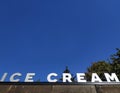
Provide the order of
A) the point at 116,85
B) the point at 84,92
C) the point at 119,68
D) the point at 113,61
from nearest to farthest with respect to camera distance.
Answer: the point at 84,92 < the point at 116,85 < the point at 119,68 < the point at 113,61

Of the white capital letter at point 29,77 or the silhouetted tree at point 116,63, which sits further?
the silhouetted tree at point 116,63

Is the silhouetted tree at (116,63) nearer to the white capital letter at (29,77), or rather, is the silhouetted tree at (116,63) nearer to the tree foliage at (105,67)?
the tree foliage at (105,67)

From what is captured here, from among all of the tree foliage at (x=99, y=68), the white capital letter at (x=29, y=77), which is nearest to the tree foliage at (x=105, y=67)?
the tree foliage at (x=99, y=68)

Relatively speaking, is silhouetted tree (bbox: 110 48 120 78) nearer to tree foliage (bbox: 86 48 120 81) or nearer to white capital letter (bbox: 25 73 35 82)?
tree foliage (bbox: 86 48 120 81)

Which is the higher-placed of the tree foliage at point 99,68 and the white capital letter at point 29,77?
the tree foliage at point 99,68

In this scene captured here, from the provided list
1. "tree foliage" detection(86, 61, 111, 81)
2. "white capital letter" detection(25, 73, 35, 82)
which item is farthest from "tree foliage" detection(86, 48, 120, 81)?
"white capital letter" detection(25, 73, 35, 82)

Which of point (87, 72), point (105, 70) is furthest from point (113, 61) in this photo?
point (87, 72)

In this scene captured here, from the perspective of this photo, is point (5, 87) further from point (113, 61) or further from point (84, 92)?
point (113, 61)

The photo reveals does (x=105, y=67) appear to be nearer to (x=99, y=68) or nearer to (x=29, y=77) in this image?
(x=99, y=68)

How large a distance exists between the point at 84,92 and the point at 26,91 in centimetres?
444

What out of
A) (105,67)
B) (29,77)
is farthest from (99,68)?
(29,77)

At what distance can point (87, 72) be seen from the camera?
148 feet

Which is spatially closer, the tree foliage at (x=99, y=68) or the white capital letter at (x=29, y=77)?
the white capital letter at (x=29, y=77)

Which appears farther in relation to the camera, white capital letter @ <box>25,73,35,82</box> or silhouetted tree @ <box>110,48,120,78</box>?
silhouetted tree @ <box>110,48,120,78</box>
